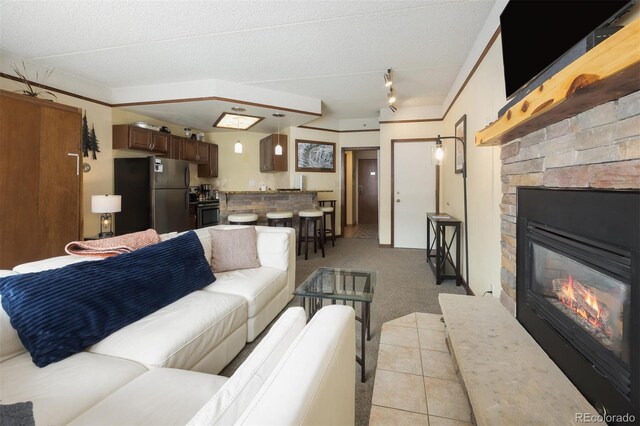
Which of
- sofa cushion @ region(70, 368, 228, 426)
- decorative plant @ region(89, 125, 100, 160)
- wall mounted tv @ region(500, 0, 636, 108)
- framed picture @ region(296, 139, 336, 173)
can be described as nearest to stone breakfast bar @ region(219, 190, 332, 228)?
framed picture @ region(296, 139, 336, 173)

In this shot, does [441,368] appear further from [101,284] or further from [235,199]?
[235,199]

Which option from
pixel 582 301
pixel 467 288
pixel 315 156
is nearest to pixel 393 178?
pixel 315 156

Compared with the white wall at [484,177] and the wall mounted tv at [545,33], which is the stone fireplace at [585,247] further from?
the white wall at [484,177]

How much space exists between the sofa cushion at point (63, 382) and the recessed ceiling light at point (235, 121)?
Result: 419cm

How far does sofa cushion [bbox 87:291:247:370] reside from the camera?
1215 millimetres

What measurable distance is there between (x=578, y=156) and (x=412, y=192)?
4072mm

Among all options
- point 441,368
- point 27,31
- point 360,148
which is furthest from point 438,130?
point 27,31

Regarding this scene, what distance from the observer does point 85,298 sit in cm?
125

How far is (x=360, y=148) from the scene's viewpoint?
20.1 feet

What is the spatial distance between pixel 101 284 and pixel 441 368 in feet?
6.51

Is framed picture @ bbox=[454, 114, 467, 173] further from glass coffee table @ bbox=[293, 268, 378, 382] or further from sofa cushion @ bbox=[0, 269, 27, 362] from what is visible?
sofa cushion @ bbox=[0, 269, 27, 362]

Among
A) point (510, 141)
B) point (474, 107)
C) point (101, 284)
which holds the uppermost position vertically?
point (474, 107)

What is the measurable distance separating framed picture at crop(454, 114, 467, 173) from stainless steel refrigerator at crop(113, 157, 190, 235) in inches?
170

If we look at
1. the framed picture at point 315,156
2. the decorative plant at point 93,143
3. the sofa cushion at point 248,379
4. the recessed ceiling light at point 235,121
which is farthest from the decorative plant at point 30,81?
the sofa cushion at point 248,379
